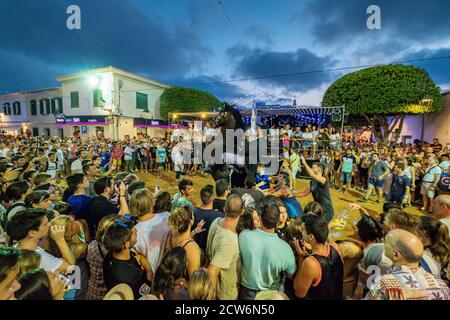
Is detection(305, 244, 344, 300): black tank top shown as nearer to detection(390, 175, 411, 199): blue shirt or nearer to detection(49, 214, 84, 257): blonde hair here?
detection(49, 214, 84, 257): blonde hair

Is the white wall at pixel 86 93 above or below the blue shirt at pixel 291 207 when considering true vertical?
above

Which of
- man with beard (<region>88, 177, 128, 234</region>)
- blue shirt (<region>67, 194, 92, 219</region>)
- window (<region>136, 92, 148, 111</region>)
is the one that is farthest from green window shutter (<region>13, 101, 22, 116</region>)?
man with beard (<region>88, 177, 128, 234</region>)

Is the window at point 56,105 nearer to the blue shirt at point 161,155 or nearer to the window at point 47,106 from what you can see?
the window at point 47,106

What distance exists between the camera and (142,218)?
8.30 ft

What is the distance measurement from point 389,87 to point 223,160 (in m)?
16.7

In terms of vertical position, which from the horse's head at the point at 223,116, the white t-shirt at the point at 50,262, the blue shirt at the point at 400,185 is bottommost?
the blue shirt at the point at 400,185

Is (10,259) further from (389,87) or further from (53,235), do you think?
(389,87)

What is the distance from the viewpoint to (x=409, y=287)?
155cm

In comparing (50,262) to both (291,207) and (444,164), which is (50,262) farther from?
(444,164)

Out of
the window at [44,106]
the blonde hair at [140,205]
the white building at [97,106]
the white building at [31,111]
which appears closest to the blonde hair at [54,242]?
the blonde hair at [140,205]

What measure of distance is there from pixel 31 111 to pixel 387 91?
41032mm

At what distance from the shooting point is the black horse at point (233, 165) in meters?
5.61

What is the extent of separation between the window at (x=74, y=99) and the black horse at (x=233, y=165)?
2625 cm
